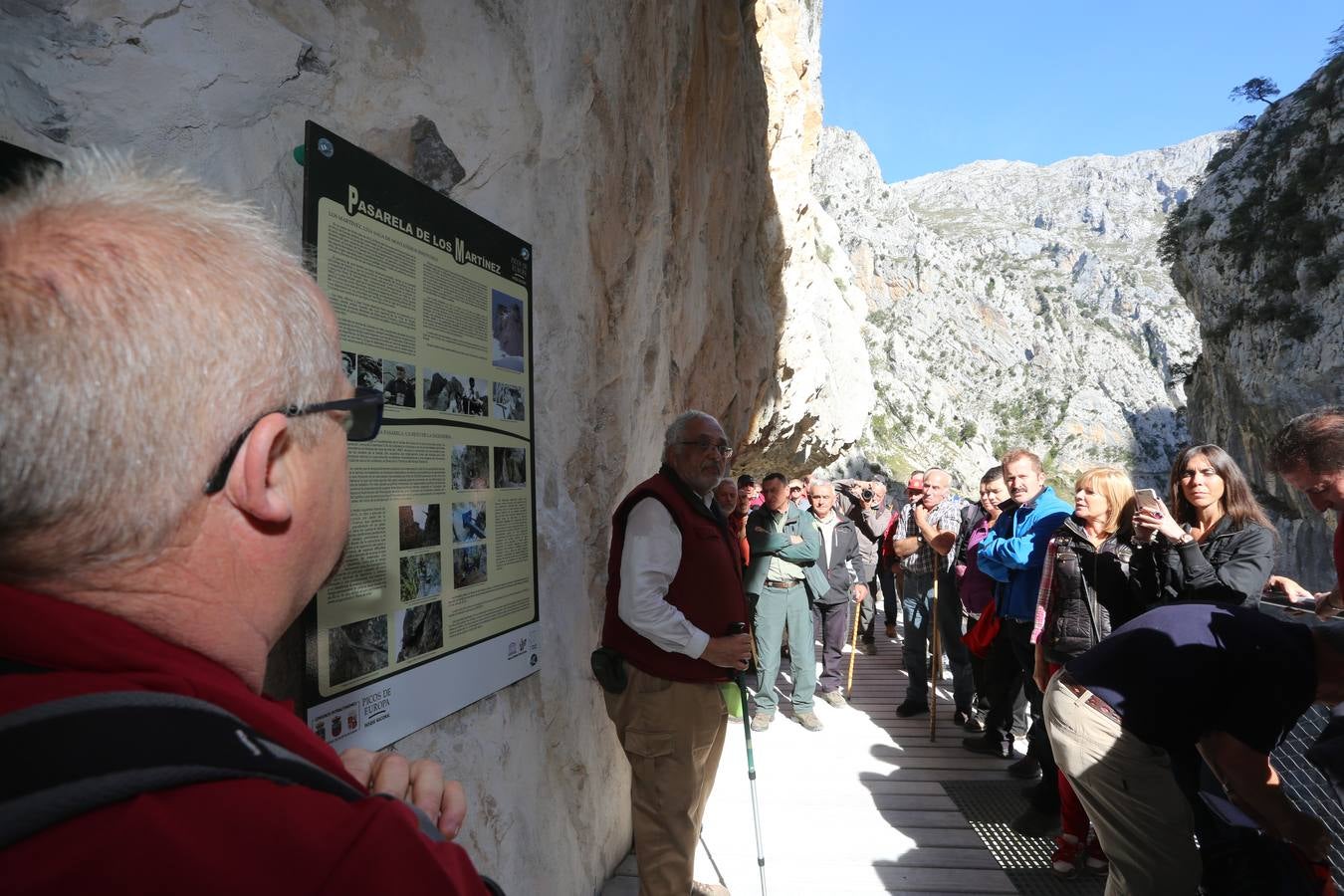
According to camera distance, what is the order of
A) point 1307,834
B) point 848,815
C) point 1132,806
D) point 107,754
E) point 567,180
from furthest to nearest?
point 848,815
point 567,180
point 1132,806
point 1307,834
point 107,754

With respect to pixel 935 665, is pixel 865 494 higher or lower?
higher

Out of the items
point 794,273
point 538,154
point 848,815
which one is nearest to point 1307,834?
point 848,815

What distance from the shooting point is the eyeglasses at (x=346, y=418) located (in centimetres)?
72

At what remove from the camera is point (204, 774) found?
52 cm

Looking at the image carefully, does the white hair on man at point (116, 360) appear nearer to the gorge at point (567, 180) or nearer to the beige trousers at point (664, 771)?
the gorge at point (567, 180)

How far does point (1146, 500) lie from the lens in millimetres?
3365

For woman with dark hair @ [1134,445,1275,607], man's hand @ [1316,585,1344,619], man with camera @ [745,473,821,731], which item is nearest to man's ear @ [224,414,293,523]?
woman with dark hair @ [1134,445,1275,607]

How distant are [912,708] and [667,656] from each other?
4156mm

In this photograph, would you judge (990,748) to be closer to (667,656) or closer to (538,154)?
(667,656)

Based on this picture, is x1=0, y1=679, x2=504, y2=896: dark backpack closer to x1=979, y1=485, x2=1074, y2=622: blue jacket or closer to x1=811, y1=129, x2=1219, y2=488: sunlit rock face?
x1=979, y1=485, x2=1074, y2=622: blue jacket

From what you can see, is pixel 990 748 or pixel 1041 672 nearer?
pixel 1041 672

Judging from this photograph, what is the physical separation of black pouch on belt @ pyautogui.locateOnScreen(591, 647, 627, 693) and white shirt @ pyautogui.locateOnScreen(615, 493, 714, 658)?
0.20 m

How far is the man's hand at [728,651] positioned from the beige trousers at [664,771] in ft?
0.56

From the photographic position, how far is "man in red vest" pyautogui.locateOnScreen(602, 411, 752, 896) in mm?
2850
